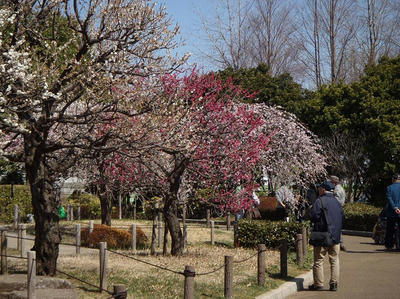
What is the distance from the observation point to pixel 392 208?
14992mm

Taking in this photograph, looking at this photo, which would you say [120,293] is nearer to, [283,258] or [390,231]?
[283,258]

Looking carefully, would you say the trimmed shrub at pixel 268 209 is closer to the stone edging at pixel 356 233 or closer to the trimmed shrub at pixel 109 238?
the stone edging at pixel 356 233

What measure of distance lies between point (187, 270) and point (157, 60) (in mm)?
5108

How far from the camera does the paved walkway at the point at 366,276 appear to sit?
9719 mm

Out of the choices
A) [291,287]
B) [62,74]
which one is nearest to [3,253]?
[62,74]

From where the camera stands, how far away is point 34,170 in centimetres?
1019

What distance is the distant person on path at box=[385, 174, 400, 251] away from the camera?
1484 centimetres

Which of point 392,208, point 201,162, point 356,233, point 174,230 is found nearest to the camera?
point 174,230

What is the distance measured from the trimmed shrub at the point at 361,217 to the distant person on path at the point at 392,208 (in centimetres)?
710

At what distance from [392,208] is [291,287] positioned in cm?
602

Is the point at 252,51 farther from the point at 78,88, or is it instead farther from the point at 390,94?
the point at 78,88

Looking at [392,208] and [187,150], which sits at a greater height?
[187,150]

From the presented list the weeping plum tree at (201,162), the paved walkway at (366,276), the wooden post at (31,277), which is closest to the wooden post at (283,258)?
the paved walkway at (366,276)

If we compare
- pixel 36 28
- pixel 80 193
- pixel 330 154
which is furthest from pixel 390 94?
pixel 36 28
